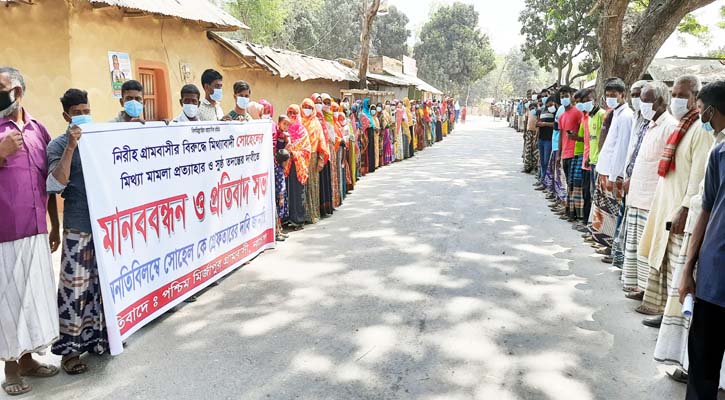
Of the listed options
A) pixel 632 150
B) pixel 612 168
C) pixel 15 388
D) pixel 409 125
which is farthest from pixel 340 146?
pixel 409 125

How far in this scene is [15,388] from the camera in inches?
121

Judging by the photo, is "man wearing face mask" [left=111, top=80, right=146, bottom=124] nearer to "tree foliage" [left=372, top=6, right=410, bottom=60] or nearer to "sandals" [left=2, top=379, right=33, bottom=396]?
"sandals" [left=2, top=379, right=33, bottom=396]

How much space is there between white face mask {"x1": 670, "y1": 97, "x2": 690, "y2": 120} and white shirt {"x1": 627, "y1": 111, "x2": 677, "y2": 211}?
42 centimetres

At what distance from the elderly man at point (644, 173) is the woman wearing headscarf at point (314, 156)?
400cm

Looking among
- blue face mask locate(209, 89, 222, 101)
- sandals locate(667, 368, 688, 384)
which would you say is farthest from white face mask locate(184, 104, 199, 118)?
sandals locate(667, 368, 688, 384)

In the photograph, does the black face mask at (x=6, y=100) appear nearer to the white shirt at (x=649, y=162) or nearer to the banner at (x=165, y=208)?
the banner at (x=165, y=208)

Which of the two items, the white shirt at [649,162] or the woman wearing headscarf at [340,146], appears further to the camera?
the woman wearing headscarf at [340,146]

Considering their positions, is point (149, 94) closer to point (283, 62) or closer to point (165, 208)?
point (283, 62)

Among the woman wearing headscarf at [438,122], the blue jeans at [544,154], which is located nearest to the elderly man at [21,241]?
the blue jeans at [544,154]

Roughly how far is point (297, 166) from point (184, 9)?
388cm

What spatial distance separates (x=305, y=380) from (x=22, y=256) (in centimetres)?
179

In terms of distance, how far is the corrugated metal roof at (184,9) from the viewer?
24.0ft

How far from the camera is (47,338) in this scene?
3.16m

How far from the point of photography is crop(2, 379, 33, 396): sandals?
10.1 ft
